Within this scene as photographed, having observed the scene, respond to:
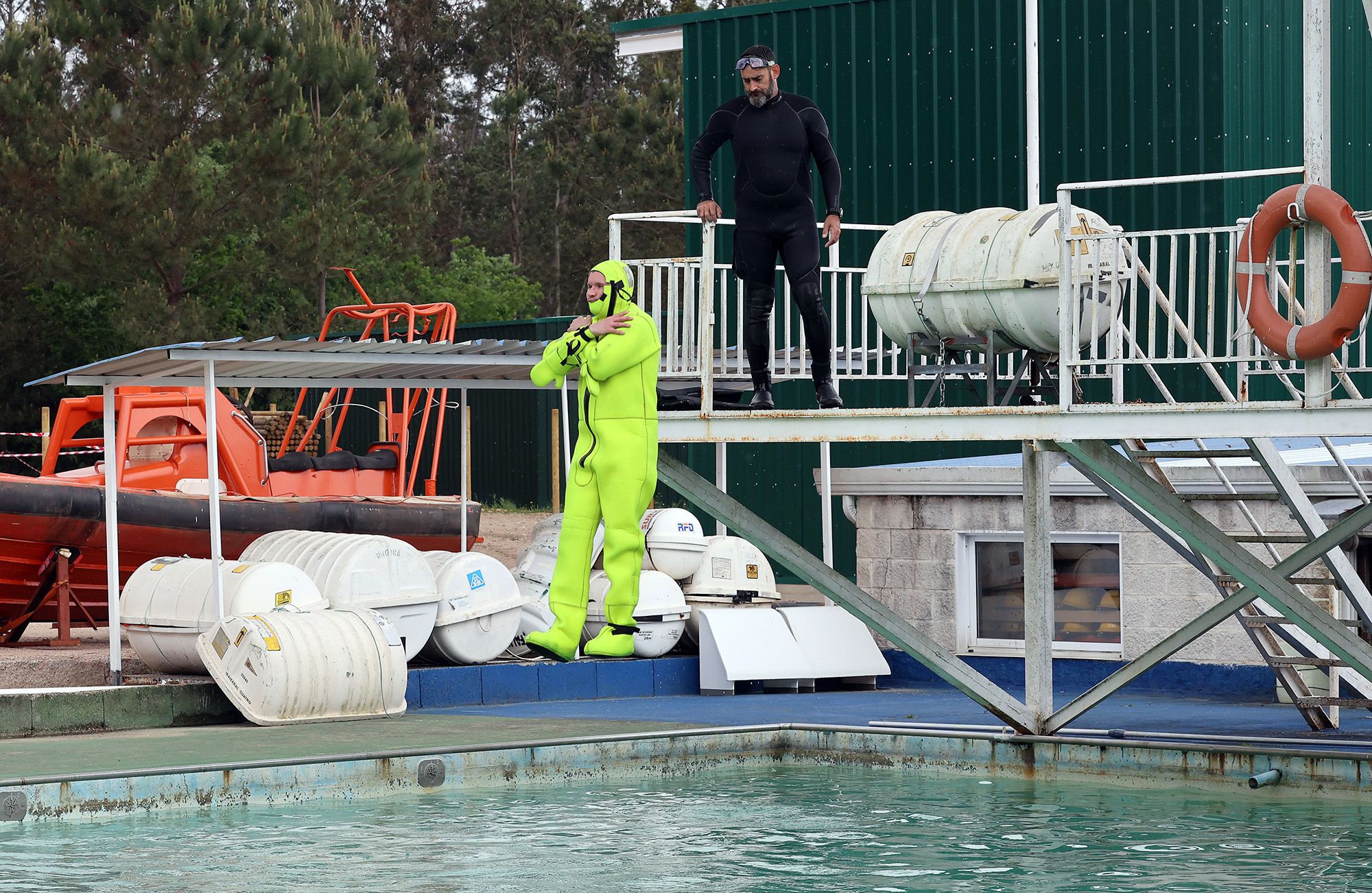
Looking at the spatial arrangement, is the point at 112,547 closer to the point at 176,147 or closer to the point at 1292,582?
the point at 1292,582

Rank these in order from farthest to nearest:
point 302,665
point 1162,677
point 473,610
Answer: point 1162,677 < point 473,610 < point 302,665

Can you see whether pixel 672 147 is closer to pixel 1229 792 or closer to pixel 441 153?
pixel 441 153

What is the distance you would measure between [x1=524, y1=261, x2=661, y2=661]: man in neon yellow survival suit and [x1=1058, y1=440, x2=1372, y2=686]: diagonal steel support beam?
2265 mm

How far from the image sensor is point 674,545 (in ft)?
50.4

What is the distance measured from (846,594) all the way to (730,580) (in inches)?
165

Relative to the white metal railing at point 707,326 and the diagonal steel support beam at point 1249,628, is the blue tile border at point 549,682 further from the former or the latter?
the diagonal steel support beam at point 1249,628

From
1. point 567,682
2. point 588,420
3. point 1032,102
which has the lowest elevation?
point 567,682

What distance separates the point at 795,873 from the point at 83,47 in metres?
31.8

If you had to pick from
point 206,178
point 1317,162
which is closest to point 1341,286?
point 1317,162

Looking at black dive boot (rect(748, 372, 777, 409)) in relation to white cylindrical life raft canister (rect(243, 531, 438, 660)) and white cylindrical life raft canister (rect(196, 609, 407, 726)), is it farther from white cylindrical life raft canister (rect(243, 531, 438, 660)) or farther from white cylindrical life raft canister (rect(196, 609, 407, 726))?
white cylindrical life raft canister (rect(243, 531, 438, 660))

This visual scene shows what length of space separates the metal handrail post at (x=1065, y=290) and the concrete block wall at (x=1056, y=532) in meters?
3.65

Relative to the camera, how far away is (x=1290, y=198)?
29.0ft

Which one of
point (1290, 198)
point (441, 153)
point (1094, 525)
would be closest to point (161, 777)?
point (1290, 198)

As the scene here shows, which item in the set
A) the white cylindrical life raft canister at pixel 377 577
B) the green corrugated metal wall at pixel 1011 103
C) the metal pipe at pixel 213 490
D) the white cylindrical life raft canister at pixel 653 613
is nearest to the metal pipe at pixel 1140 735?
the white cylindrical life raft canister at pixel 653 613
